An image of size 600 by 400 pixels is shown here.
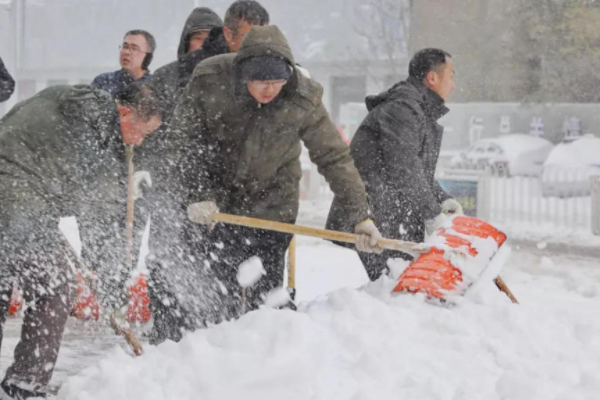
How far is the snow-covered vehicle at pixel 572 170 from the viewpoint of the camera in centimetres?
1167

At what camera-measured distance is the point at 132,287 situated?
475 centimetres

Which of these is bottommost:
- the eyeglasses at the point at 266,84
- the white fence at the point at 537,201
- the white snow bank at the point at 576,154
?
the white fence at the point at 537,201

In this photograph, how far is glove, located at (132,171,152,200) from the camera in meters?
4.61

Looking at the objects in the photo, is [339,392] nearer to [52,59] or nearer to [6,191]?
[6,191]

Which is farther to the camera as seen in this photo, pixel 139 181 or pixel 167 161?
pixel 139 181

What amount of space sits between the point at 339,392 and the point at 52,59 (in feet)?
138

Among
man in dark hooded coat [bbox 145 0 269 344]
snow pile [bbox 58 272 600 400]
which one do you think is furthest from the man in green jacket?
snow pile [bbox 58 272 600 400]

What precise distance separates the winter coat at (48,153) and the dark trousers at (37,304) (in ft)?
0.19

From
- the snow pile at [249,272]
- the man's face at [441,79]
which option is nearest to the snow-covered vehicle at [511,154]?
the man's face at [441,79]

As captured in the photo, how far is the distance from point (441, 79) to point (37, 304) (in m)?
2.34

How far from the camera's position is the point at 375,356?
113 inches

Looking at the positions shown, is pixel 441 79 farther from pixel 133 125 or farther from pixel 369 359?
pixel 369 359

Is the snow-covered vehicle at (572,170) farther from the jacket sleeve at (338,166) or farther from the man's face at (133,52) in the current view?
the jacket sleeve at (338,166)

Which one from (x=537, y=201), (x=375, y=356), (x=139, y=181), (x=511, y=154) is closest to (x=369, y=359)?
(x=375, y=356)
